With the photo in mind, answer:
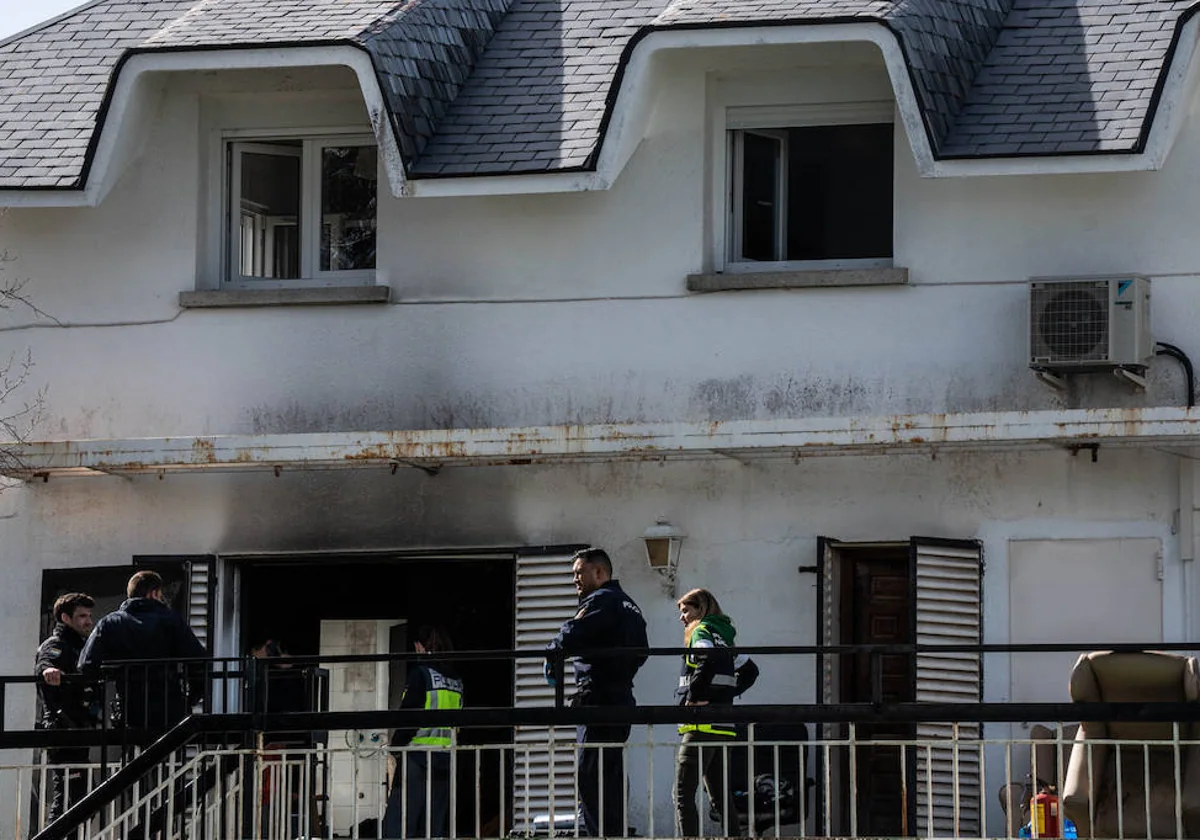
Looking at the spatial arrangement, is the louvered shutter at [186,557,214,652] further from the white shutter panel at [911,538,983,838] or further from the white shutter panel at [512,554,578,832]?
the white shutter panel at [911,538,983,838]

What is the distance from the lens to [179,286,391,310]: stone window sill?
1877 cm

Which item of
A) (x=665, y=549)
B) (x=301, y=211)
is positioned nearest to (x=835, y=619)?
(x=665, y=549)

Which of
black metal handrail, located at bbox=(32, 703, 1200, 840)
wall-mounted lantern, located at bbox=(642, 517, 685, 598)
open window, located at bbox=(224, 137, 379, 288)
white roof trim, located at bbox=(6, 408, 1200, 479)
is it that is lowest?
black metal handrail, located at bbox=(32, 703, 1200, 840)

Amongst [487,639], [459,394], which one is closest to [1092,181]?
[459,394]

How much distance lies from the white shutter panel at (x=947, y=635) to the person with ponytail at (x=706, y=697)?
174 centimetres

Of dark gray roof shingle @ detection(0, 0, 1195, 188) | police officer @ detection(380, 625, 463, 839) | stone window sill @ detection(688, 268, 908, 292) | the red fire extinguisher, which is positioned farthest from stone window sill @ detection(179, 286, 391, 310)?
the red fire extinguisher

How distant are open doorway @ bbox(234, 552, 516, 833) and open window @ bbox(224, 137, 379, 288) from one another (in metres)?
2.04

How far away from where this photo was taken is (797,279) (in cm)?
1811

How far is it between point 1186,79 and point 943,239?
1817 millimetres

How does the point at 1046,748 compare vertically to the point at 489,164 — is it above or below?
below

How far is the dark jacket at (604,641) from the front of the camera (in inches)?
631

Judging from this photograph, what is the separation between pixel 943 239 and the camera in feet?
59.1

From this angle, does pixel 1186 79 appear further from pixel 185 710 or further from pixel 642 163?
pixel 185 710

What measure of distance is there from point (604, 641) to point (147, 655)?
2692 millimetres
